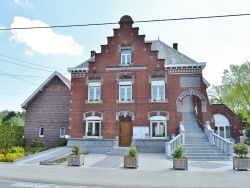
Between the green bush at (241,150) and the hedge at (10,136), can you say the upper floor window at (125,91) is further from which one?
the hedge at (10,136)

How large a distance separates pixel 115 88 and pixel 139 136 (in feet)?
16.3

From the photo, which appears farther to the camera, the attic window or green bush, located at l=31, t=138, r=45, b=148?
green bush, located at l=31, t=138, r=45, b=148

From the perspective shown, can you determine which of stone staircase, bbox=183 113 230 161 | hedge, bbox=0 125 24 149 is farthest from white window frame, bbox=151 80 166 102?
hedge, bbox=0 125 24 149

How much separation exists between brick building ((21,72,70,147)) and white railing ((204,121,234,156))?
45.0 feet

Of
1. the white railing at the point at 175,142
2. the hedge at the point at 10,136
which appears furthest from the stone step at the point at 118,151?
the hedge at the point at 10,136

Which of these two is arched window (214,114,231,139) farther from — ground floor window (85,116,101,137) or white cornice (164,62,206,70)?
ground floor window (85,116,101,137)

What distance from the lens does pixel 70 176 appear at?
10.3m

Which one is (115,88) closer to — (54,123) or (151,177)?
(54,123)

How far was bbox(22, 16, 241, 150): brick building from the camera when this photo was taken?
19516mm

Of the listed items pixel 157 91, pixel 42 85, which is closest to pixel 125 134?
pixel 157 91

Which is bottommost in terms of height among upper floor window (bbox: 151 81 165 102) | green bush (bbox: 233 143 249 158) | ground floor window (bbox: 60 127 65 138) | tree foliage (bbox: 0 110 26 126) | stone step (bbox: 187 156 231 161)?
stone step (bbox: 187 156 231 161)

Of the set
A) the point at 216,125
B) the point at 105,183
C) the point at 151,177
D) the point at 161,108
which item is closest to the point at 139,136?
the point at 161,108

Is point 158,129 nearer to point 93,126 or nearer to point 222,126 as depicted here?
point 93,126

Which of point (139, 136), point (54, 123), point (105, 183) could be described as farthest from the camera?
point (54, 123)
